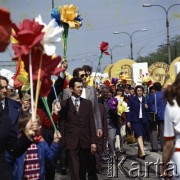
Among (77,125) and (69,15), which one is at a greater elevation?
(69,15)

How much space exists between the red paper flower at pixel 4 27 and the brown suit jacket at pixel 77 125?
4.73 metres

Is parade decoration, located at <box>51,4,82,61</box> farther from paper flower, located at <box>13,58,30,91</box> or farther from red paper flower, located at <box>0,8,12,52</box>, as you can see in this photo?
red paper flower, located at <box>0,8,12,52</box>

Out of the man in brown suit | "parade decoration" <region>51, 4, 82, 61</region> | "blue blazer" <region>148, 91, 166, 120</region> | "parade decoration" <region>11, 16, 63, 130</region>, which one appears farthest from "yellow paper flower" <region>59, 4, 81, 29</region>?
"blue blazer" <region>148, 91, 166, 120</region>

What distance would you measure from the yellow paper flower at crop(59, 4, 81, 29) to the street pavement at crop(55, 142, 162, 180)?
3.39 m

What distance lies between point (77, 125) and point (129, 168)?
3.88m

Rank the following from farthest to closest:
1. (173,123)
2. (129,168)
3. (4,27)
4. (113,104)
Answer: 1. (113,104)
2. (129,168)
3. (173,123)
4. (4,27)

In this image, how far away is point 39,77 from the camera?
420cm

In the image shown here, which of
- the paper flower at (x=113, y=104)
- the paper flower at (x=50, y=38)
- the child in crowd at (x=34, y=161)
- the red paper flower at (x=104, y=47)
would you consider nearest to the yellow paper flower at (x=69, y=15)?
the child in crowd at (x=34, y=161)

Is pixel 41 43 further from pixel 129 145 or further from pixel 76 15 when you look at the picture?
pixel 129 145

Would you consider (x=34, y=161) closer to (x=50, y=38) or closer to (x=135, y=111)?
(x=50, y=38)

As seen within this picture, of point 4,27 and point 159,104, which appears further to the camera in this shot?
point 159,104

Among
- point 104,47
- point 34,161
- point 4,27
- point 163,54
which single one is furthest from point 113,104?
point 163,54

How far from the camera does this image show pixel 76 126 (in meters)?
8.20

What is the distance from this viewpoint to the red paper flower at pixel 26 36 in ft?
13.1
